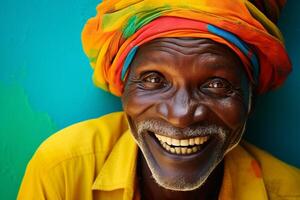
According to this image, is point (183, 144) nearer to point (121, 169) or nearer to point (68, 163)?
point (121, 169)

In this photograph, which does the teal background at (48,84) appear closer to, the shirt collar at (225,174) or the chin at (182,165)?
the shirt collar at (225,174)

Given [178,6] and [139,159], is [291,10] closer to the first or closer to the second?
[178,6]

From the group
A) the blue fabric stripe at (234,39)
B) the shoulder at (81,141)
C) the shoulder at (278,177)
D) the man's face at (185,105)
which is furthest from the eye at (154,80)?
the shoulder at (278,177)

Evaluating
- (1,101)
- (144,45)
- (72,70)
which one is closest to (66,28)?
Result: (72,70)

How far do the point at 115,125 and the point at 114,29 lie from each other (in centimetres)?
42

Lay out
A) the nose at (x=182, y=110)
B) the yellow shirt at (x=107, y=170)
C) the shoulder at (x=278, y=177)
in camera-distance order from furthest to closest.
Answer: the shoulder at (x=278, y=177) → the yellow shirt at (x=107, y=170) → the nose at (x=182, y=110)

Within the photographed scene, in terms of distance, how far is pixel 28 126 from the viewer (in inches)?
89.5

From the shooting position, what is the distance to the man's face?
1733 millimetres

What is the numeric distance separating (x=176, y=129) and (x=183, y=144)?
0.08 metres

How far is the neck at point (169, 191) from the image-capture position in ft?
6.56

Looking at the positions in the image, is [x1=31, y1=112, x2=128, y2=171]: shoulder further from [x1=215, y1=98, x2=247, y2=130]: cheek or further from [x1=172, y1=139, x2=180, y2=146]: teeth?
[x1=215, y1=98, x2=247, y2=130]: cheek

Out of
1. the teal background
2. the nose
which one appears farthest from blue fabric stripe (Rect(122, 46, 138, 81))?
the teal background

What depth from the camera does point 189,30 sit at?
67.8 inches

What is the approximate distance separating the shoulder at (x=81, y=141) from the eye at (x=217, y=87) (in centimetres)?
46
